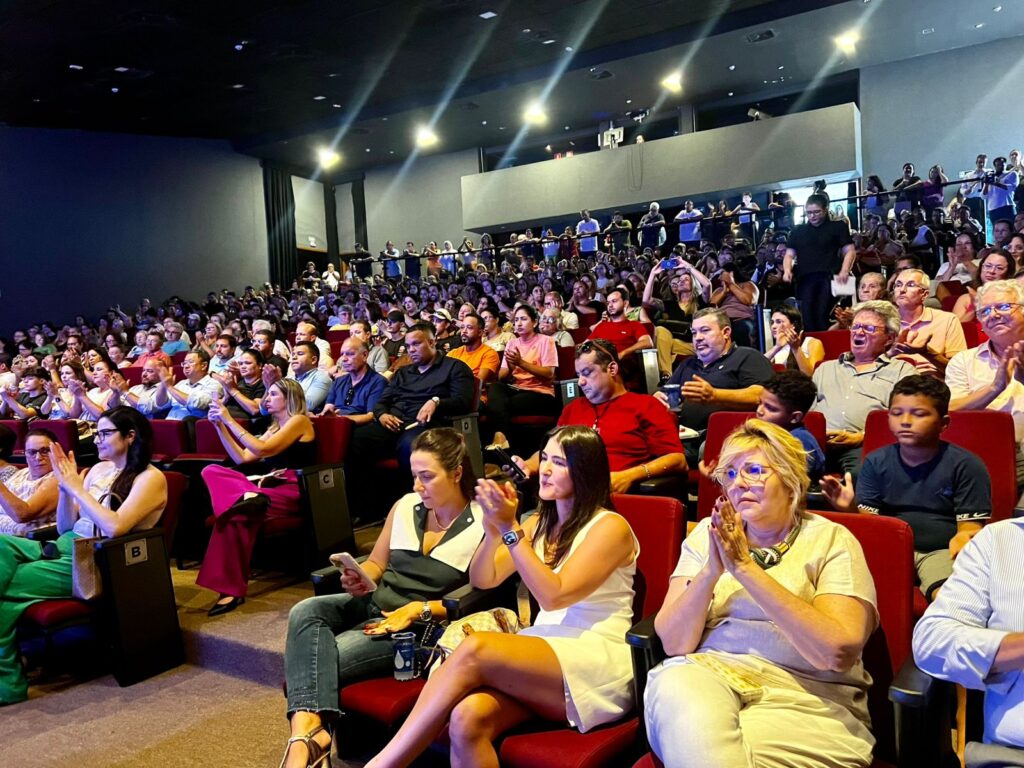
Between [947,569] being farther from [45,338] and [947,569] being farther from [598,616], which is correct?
[45,338]

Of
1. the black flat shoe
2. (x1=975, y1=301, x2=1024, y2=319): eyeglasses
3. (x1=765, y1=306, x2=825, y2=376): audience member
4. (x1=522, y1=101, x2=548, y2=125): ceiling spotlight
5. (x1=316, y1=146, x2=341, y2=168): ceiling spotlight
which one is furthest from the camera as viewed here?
(x1=316, y1=146, x2=341, y2=168): ceiling spotlight

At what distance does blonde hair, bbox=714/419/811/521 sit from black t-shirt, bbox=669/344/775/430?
1.66 m

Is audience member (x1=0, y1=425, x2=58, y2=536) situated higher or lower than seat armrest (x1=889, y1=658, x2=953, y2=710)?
higher

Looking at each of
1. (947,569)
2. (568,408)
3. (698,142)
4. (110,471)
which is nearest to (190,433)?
(110,471)

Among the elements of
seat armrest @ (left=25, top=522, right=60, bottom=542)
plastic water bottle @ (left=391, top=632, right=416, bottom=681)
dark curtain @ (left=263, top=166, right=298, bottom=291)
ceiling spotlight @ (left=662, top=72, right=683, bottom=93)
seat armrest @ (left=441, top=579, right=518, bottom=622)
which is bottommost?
plastic water bottle @ (left=391, top=632, right=416, bottom=681)

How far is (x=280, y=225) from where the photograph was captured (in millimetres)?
16406

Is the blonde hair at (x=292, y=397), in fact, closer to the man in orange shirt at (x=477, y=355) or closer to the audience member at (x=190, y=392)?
the audience member at (x=190, y=392)

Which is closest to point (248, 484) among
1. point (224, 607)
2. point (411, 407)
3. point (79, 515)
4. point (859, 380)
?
point (224, 607)

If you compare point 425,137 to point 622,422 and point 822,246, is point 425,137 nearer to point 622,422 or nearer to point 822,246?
point 822,246

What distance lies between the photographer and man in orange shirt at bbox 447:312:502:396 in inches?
199

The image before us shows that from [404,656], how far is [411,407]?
93.3 inches

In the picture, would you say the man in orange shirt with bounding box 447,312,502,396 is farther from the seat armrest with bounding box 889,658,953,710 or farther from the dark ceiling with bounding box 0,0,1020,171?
the dark ceiling with bounding box 0,0,1020,171

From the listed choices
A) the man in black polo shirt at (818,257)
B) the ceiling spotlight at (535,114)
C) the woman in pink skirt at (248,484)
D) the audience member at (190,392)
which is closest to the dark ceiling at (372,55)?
the ceiling spotlight at (535,114)

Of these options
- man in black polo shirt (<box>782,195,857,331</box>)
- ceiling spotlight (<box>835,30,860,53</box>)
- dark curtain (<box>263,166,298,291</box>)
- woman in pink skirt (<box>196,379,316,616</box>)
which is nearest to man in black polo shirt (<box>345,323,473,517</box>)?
woman in pink skirt (<box>196,379,316,616</box>)
